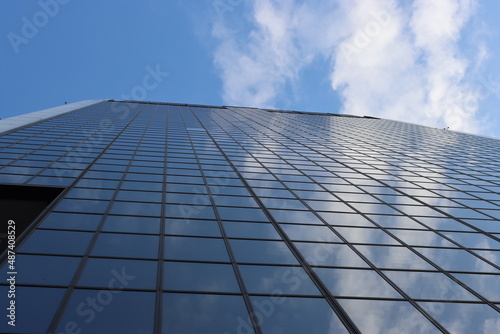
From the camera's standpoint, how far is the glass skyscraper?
929 centimetres

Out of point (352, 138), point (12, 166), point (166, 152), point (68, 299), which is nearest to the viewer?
point (68, 299)

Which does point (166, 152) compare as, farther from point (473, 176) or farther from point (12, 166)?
point (473, 176)

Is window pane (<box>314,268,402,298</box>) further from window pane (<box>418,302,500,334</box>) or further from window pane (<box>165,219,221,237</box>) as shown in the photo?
window pane (<box>165,219,221,237</box>)

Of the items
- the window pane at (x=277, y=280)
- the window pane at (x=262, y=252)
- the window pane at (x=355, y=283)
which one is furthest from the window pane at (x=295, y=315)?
the window pane at (x=262, y=252)

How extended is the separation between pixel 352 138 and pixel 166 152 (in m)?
24.4

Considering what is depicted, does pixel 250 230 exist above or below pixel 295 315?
below

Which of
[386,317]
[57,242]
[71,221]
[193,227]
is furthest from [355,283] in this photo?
[71,221]

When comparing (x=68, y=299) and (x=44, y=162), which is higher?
(x=68, y=299)

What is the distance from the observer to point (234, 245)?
1305cm

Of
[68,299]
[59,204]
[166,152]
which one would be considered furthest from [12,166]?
[68,299]

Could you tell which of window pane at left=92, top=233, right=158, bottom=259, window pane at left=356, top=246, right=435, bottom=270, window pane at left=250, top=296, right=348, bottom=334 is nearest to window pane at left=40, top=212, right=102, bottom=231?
window pane at left=92, top=233, right=158, bottom=259

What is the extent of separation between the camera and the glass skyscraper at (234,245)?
9.29 m

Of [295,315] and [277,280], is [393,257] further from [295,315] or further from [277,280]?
[295,315]

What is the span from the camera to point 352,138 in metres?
46.3
